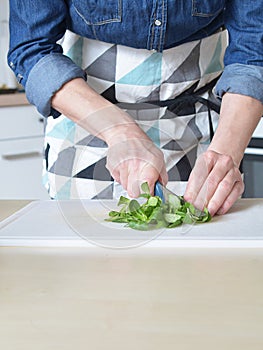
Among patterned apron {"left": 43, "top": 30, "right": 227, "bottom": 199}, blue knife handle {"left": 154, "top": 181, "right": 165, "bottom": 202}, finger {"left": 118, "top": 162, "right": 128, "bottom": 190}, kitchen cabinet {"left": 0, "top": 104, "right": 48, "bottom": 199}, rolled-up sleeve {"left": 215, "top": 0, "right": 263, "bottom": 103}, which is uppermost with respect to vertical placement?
rolled-up sleeve {"left": 215, "top": 0, "right": 263, "bottom": 103}

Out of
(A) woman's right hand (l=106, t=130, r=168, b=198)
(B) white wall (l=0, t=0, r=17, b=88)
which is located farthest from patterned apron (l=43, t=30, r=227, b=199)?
(B) white wall (l=0, t=0, r=17, b=88)

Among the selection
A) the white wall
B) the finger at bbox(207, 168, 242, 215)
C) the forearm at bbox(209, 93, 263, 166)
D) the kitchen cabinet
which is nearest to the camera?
the finger at bbox(207, 168, 242, 215)

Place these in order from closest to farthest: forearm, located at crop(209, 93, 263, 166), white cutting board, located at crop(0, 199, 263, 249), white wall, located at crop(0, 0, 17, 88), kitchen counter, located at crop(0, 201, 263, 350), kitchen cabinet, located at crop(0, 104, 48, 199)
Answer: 1. kitchen counter, located at crop(0, 201, 263, 350)
2. white cutting board, located at crop(0, 199, 263, 249)
3. forearm, located at crop(209, 93, 263, 166)
4. kitchen cabinet, located at crop(0, 104, 48, 199)
5. white wall, located at crop(0, 0, 17, 88)

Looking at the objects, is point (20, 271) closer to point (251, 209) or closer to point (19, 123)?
point (251, 209)

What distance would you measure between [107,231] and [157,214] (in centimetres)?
7

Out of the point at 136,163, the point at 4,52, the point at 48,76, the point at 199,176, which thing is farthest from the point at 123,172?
the point at 4,52

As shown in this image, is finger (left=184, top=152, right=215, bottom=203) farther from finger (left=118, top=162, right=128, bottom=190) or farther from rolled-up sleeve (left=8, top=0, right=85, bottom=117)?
rolled-up sleeve (left=8, top=0, right=85, bottom=117)

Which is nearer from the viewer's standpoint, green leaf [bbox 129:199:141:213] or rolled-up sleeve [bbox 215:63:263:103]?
green leaf [bbox 129:199:141:213]

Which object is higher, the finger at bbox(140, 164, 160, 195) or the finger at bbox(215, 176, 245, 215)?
the finger at bbox(140, 164, 160, 195)

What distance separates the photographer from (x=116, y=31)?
113 centimetres

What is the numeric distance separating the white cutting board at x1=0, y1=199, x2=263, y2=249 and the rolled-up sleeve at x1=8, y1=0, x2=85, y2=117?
199mm

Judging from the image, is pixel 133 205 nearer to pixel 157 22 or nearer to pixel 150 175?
pixel 150 175

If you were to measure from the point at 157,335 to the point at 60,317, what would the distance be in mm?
95

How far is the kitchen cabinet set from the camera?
2352mm
